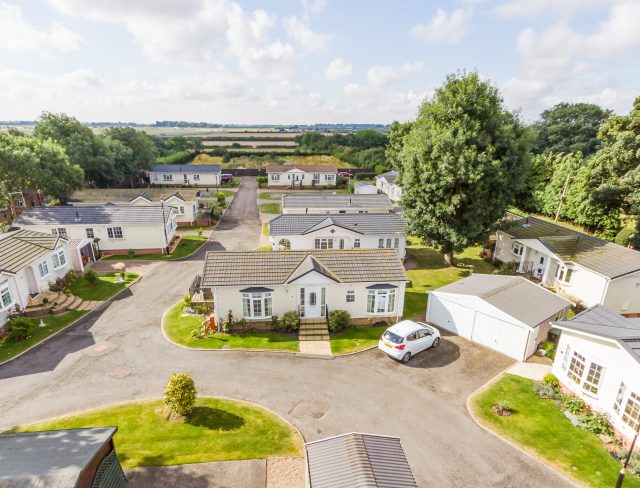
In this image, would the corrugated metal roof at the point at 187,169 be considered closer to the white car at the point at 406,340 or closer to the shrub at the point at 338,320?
the shrub at the point at 338,320

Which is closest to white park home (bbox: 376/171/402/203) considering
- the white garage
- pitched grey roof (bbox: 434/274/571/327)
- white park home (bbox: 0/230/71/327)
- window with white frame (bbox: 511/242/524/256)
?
window with white frame (bbox: 511/242/524/256)

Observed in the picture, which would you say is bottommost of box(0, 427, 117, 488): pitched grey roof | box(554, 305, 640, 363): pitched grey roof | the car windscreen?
the car windscreen

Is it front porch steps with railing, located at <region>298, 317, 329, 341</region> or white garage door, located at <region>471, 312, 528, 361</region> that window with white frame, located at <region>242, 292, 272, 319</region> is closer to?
front porch steps with railing, located at <region>298, 317, 329, 341</region>

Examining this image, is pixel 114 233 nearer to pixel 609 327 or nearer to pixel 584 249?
pixel 609 327


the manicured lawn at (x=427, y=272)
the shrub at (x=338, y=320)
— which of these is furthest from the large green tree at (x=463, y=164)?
the shrub at (x=338, y=320)

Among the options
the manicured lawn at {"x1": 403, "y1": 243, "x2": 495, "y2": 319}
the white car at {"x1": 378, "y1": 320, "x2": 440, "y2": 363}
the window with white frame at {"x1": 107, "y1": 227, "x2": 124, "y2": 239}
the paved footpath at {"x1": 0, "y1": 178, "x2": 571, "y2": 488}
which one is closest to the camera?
the paved footpath at {"x1": 0, "y1": 178, "x2": 571, "y2": 488}

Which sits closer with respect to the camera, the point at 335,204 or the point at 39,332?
the point at 39,332

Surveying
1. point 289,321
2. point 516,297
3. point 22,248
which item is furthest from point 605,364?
point 22,248
